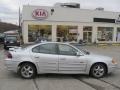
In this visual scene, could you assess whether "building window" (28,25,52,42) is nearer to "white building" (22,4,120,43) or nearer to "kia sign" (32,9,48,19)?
"white building" (22,4,120,43)

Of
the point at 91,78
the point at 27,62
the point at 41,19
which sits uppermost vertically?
the point at 41,19

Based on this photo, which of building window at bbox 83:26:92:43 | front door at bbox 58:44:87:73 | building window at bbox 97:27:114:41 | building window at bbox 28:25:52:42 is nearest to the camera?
front door at bbox 58:44:87:73

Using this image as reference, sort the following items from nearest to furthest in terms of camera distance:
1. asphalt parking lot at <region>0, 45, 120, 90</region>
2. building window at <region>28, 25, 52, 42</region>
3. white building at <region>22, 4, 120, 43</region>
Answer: asphalt parking lot at <region>0, 45, 120, 90</region>
white building at <region>22, 4, 120, 43</region>
building window at <region>28, 25, 52, 42</region>

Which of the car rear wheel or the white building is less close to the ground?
the white building

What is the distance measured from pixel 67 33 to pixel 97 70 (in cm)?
3070

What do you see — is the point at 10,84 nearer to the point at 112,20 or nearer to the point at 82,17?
the point at 82,17

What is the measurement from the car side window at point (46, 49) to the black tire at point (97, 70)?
5.48 feet

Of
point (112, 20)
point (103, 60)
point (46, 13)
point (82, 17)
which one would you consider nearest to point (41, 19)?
point (46, 13)

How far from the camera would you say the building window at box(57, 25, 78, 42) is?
40688 millimetres

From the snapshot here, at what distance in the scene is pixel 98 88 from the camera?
859 cm

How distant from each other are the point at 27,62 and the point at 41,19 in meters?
29.0

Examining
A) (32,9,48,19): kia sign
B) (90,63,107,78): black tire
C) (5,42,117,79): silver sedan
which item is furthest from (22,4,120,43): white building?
(90,63,107,78): black tire

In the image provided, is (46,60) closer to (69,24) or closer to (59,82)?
(59,82)

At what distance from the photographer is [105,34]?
4391 centimetres
